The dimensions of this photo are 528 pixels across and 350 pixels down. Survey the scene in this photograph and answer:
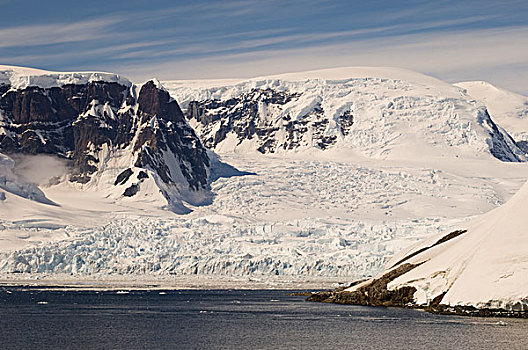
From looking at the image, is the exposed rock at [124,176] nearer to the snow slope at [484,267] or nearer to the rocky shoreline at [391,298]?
the rocky shoreline at [391,298]

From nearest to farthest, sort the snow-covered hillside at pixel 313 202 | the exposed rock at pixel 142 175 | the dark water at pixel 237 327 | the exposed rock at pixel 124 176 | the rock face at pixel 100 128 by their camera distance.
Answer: the dark water at pixel 237 327 → the snow-covered hillside at pixel 313 202 → the exposed rock at pixel 142 175 → the exposed rock at pixel 124 176 → the rock face at pixel 100 128

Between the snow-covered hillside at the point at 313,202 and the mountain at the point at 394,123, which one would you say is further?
the mountain at the point at 394,123

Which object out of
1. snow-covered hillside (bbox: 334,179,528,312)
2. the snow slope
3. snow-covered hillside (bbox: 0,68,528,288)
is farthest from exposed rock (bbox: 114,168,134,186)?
the snow slope

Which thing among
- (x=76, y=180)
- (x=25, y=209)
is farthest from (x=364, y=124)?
(x=25, y=209)

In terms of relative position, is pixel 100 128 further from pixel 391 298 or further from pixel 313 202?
pixel 391 298

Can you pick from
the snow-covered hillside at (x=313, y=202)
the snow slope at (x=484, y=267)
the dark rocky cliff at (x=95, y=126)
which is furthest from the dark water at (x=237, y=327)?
the dark rocky cliff at (x=95, y=126)

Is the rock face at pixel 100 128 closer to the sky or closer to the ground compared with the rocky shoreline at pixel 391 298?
closer to the sky
